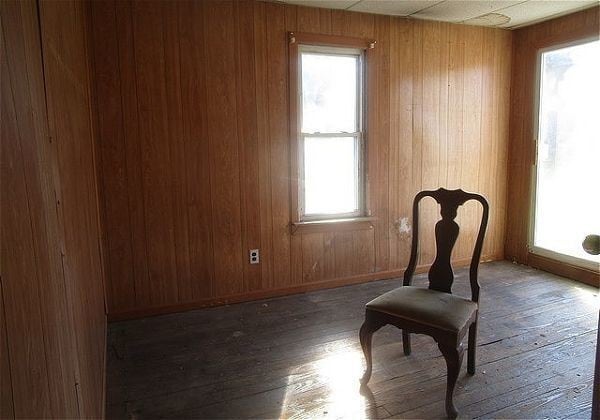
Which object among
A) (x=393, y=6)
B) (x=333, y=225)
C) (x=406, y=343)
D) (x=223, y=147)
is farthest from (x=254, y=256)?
(x=393, y=6)

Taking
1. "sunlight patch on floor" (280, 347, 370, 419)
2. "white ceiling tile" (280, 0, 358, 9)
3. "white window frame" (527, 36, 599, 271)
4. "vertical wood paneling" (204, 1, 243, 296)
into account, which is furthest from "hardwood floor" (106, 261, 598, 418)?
"white ceiling tile" (280, 0, 358, 9)

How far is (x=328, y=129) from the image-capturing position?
367 cm

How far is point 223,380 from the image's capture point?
235cm

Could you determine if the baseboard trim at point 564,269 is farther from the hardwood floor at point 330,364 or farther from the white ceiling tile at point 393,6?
the white ceiling tile at point 393,6

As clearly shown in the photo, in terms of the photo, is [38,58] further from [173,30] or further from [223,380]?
[173,30]

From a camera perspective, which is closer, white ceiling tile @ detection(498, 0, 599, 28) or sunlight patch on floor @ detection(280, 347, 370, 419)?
sunlight patch on floor @ detection(280, 347, 370, 419)

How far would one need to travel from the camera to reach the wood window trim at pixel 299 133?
3.44 metres

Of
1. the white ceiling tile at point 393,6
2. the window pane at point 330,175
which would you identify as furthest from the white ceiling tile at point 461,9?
the window pane at point 330,175

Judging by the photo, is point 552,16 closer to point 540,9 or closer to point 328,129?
point 540,9

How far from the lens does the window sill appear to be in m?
3.62

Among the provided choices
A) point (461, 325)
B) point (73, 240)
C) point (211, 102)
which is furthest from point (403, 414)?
point (211, 102)

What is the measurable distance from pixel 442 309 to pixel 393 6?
8.39 ft

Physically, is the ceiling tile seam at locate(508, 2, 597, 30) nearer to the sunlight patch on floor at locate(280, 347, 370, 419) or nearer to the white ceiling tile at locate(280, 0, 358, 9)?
the white ceiling tile at locate(280, 0, 358, 9)

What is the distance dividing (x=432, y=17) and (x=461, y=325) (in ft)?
9.59
